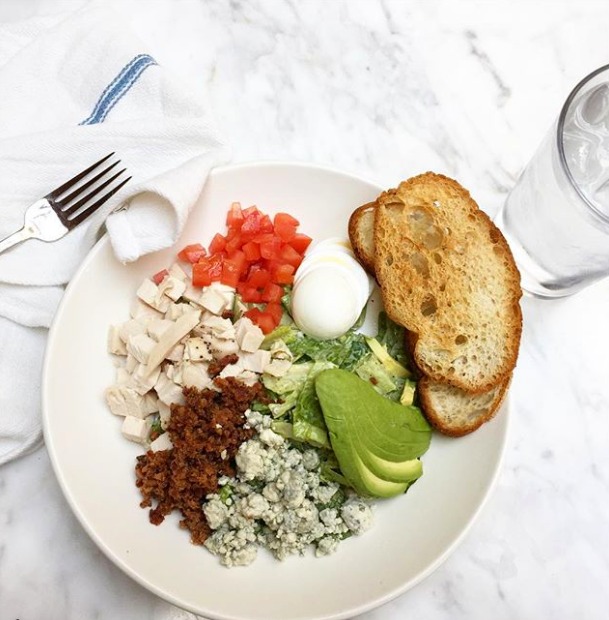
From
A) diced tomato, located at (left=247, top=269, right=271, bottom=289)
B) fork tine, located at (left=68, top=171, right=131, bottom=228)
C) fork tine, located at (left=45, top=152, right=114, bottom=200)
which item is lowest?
diced tomato, located at (left=247, top=269, right=271, bottom=289)

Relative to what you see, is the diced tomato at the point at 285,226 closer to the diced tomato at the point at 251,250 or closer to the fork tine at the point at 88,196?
the diced tomato at the point at 251,250

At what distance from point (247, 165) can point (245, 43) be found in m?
0.61

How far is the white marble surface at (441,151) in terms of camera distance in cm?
208

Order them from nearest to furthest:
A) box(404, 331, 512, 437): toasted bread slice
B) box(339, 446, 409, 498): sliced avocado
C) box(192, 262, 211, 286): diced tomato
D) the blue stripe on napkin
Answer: box(339, 446, 409, 498): sliced avocado, box(404, 331, 512, 437): toasted bread slice, box(192, 262, 211, 286): diced tomato, the blue stripe on napkin

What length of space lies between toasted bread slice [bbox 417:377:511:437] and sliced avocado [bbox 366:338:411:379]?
6cm

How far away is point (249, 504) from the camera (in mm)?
1845

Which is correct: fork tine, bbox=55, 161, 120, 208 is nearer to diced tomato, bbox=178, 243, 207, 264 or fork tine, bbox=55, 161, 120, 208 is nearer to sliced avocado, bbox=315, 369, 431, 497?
diced tomato, bbox=178, 243, 207, 264

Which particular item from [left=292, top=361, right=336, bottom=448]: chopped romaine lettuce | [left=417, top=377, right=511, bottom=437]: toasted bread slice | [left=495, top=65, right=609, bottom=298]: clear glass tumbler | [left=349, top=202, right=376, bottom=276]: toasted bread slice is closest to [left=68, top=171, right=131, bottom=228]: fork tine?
[left=349, top=202, right=376, bottom=276]: toasted bread slice

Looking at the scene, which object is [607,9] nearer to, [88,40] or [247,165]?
[247,165]

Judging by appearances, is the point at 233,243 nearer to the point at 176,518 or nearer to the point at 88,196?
the point at 88,196

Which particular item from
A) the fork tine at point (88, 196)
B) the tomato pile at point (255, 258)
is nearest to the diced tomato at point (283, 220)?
the tomato pile at point (255, 258)

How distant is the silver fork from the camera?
2062 millimetres

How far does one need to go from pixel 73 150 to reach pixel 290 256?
70cm

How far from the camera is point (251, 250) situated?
2.08 meters
